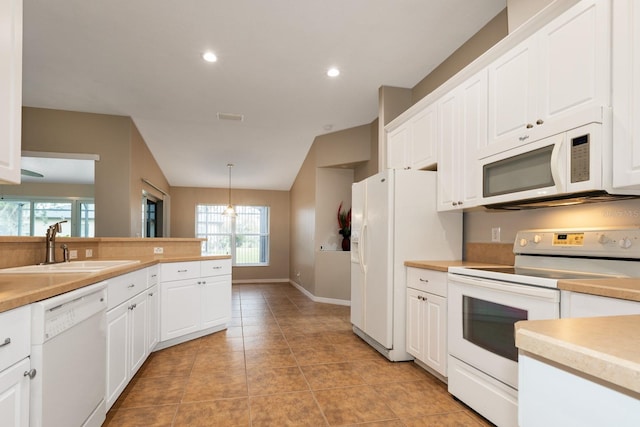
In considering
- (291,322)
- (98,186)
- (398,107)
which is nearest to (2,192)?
(98,186)

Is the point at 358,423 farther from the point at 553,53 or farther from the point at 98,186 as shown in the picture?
the point at 98,186

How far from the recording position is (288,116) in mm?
4922

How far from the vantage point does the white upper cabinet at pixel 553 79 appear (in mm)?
1657

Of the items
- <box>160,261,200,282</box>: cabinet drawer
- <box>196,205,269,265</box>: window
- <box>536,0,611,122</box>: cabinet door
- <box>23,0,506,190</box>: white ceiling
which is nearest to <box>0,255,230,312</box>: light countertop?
<box>160,261,200,282</box>: cabinet drawer

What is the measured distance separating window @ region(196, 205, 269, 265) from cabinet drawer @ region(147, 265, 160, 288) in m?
5.08

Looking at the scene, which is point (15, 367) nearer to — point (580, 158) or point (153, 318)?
point (153, 318)

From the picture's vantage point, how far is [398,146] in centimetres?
367

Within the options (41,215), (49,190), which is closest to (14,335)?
(49,190)

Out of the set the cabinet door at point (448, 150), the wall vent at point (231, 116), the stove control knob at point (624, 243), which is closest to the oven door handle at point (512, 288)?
the stove control knob at point (624, 243)

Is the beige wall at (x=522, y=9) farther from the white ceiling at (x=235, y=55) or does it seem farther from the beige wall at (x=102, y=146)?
the beige wall at (x=102, y=146)

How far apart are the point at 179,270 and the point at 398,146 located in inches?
102

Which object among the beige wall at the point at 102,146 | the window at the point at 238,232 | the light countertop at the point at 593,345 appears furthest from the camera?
the window at the point at 238,232

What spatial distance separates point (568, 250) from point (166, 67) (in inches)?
148

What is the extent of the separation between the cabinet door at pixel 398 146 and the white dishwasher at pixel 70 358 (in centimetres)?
280
